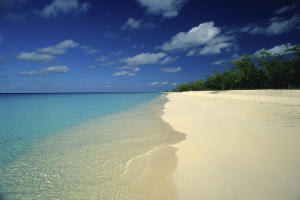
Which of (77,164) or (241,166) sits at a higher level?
(241,166)

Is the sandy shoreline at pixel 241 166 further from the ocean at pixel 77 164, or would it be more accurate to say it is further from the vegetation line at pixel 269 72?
the vegetation line at pixel 269 72

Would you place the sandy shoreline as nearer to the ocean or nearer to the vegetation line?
the ocean

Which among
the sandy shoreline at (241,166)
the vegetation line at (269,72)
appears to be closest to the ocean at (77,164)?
the sandy shoreline at (241,166)

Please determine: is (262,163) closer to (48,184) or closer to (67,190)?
(67,190)

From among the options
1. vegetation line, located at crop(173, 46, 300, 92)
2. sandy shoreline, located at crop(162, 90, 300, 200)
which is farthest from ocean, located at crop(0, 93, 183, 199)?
vegetation line, located at crop(173, 46, 300, 92)

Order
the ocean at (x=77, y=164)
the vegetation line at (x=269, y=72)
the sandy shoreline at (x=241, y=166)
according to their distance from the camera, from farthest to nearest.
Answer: the vegetation line at (x=269, y=72) → the ocean at (x=77, y=164) → the sandy shoreline at (x=241, y=166)

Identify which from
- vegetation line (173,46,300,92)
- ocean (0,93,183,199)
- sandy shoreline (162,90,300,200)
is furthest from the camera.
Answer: vegetation line (173,46,300,92)

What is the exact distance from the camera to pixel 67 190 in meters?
2.17

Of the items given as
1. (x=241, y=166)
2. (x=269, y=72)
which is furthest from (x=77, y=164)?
(x=269, y=72)

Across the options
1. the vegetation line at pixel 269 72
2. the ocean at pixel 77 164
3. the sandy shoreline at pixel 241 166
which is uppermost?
the vegetation line at pixel 269 72

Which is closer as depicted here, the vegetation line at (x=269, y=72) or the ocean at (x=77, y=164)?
the ocean at (x=77, y=164)

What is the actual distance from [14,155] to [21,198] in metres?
2.22

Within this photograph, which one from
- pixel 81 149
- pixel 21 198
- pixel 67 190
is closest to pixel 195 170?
pixel 67 190

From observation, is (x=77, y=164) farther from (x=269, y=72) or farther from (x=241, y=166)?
(x=269, y=72)
